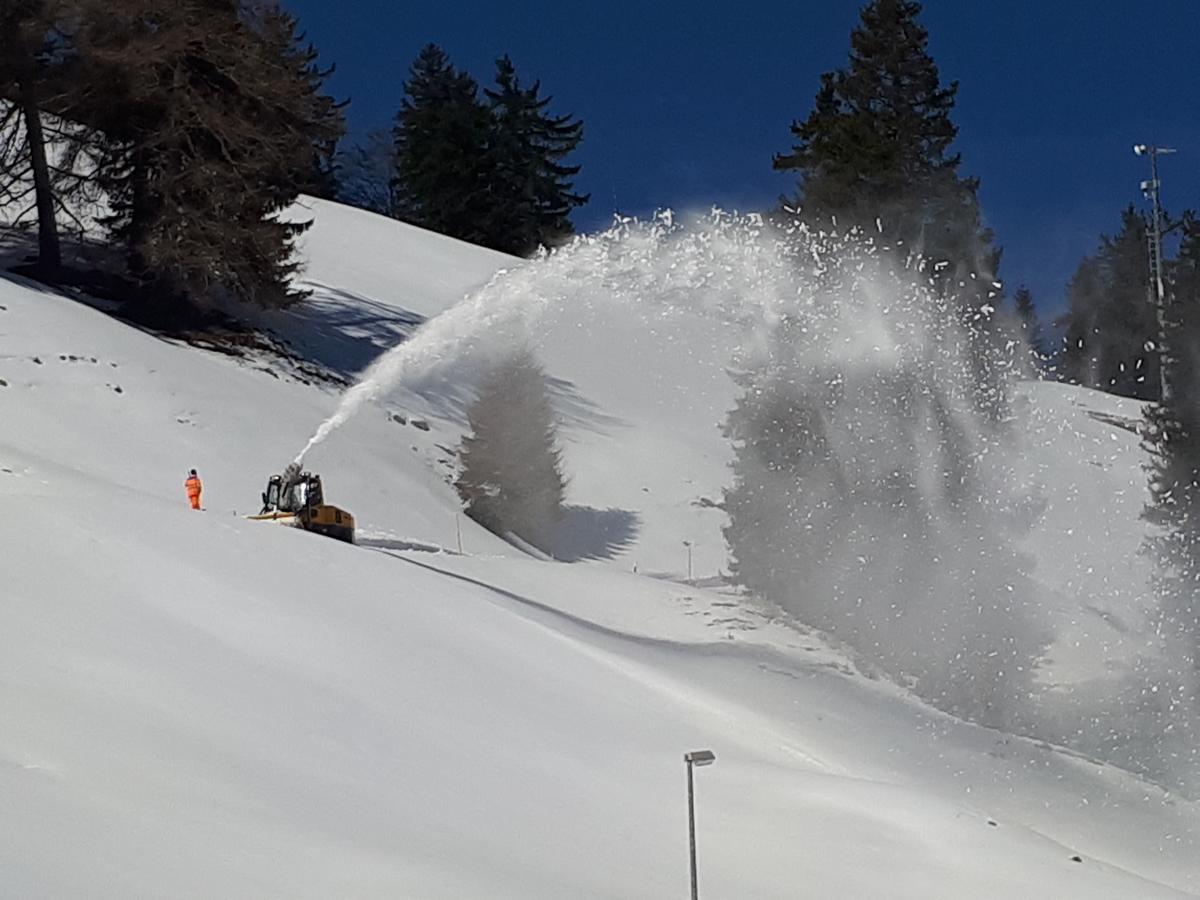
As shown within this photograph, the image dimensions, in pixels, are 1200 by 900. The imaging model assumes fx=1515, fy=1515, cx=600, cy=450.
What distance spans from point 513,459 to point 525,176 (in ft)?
137

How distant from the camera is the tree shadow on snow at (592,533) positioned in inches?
1135

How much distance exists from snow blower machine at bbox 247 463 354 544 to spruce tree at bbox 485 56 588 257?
4658cm

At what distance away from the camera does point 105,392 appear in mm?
24891

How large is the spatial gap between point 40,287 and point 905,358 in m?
17.2

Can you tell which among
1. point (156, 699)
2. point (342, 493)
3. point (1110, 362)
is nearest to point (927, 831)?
point (156, 699)

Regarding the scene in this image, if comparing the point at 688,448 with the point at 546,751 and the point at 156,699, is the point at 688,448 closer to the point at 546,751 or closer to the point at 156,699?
the point at 546,751

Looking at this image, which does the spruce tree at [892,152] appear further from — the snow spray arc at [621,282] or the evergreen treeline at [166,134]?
the evergreen treeline at [166,134]

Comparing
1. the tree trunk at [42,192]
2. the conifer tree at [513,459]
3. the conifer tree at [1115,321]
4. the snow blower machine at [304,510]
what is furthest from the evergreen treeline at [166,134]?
the conifer tree at [1115,321]

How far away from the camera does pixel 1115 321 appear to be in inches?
2571

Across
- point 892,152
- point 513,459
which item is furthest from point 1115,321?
point 513,459

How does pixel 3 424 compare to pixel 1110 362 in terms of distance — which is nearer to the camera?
pixel 3 424

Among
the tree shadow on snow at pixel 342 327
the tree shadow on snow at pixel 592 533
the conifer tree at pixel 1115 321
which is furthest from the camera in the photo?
the conifer tree at pixel 1115 321

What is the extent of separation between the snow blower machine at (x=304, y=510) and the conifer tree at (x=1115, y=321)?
3693 centimetres

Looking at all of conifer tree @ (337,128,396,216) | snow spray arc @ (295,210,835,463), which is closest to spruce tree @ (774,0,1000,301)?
snow spray arc @ (295,210,835,463)
